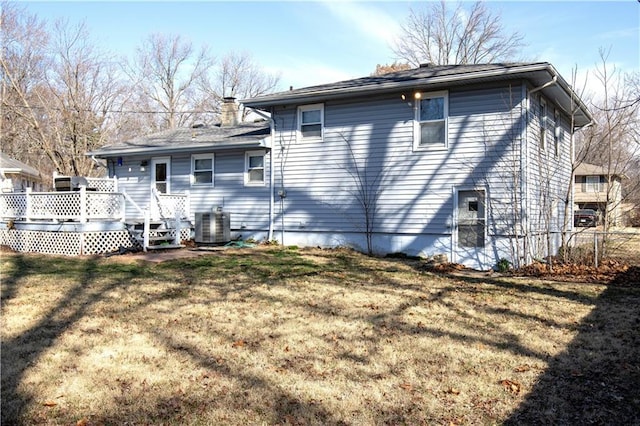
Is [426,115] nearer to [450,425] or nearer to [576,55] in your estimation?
[576,55]

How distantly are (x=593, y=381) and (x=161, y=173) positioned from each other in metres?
14.2

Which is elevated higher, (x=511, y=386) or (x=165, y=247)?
(x=165, y=247)

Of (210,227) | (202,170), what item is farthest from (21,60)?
(210,227)

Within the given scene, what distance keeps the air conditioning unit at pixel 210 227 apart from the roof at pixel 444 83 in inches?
125

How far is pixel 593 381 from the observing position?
408 cm

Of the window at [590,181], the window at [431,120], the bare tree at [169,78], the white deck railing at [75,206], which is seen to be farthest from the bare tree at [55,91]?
the window at [590,181]

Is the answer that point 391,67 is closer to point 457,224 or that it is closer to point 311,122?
point 311,122

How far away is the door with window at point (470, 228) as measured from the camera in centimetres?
1097

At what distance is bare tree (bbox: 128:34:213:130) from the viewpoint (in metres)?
36.4

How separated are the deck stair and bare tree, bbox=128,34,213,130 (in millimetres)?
24641

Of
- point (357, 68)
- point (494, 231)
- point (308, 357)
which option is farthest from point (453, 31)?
point (308, 357)

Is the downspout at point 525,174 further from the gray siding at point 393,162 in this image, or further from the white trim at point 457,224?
the white trim at point 457,224

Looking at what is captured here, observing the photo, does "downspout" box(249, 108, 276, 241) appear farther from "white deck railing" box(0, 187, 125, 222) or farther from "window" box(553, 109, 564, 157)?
"window" box(553, 109, 564, 157)

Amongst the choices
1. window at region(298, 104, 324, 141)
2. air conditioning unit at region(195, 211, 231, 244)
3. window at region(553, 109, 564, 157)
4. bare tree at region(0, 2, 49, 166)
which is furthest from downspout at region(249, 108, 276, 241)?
bare tree at region(0, 2, 49, 166)
